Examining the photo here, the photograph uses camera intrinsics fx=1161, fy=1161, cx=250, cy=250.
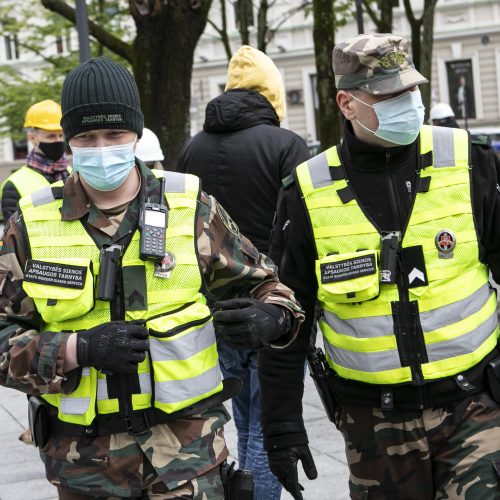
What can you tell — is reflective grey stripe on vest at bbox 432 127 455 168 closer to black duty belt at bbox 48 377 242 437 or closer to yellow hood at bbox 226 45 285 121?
black duty belt at bbox 48 377 242 437

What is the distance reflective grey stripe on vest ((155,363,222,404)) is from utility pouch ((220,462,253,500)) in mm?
266

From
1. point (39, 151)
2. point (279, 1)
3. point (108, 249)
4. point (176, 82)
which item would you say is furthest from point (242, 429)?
point (279, 1)

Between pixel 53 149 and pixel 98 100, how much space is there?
4110 mm

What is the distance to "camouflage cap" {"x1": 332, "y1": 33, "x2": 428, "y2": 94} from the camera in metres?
3.76

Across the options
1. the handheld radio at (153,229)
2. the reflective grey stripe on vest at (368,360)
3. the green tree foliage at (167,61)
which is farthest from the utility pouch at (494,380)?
the green tree foliage at (167,61)

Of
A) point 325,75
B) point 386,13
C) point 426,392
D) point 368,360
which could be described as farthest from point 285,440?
point 386,13

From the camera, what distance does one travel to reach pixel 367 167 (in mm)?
3805

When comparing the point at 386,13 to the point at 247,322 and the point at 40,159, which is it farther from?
the point at 247,322

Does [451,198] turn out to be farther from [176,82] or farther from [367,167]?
[176,82]

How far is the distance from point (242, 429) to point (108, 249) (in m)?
2.06

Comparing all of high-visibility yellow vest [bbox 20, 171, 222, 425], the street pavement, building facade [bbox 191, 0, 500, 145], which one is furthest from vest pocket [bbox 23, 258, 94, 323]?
building facade [bbox 191, 0, 500, 145]

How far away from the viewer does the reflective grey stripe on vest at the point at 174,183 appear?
3574 mm

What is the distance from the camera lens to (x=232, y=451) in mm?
6781

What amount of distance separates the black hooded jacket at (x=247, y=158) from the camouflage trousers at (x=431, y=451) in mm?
1631
